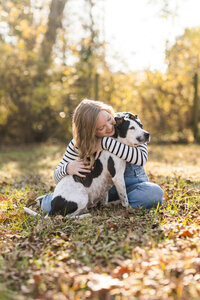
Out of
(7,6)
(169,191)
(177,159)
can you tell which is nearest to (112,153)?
(169,191)

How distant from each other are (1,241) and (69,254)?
31.2 inches

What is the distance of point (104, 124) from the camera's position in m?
3.71

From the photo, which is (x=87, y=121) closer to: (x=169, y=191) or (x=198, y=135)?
(x=169, y=191)

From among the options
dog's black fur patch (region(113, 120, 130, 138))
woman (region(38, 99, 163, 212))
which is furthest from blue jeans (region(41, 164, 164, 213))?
dog's black fur patch (region(113, 120, 130, 138))

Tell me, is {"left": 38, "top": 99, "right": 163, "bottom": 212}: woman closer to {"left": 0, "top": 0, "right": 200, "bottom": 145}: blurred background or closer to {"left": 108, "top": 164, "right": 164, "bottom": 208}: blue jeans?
{"left": 108, "top": 164, "right": 164, "bottom": 208}: blue jeans

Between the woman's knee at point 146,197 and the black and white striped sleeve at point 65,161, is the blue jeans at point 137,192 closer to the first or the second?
the woman's knee at point 146,197

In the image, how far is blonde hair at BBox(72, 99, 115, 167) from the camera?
11.9ft

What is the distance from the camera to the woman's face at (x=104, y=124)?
367 centimetres

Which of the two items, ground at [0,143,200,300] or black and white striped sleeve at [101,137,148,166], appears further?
black and white striped sleeve at [101,137,148,166]

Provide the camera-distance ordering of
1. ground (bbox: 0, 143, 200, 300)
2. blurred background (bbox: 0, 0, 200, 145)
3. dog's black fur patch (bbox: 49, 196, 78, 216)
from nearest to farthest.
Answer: ground (bbox: 0, 143, 200, 300) → dog's black fur patch (bbox: 49, 196, 78, 216) → blurred background (bbox: 0, 0, 200, 145)

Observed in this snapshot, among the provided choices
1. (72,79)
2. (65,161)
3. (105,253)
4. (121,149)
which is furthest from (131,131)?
(72,79)

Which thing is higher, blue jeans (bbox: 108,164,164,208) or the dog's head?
the dog's head

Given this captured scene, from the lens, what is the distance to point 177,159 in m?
8.73

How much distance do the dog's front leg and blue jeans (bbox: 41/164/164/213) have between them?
114mm
